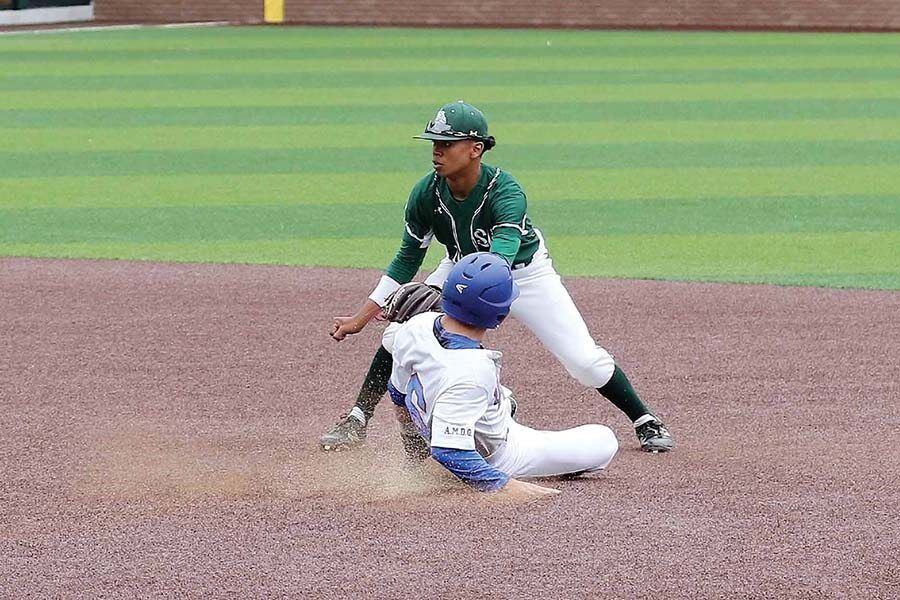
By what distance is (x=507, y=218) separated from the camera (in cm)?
596

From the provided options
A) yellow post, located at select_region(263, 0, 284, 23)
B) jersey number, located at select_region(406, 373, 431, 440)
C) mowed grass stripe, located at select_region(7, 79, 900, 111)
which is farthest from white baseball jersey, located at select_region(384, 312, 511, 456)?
yellow post, located at select_region(263, 0, 284, 23)

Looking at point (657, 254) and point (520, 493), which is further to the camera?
point (657, 254)

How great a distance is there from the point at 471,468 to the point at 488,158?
9625mm

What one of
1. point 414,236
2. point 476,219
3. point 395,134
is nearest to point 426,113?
point 395,134

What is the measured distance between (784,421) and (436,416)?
2234 millimetres

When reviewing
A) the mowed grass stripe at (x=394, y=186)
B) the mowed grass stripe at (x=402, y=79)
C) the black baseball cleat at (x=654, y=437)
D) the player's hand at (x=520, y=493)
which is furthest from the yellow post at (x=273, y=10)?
the player's hand at (x=520, y=493)

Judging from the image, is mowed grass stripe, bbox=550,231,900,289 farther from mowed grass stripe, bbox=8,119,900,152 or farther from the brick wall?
the brick wall

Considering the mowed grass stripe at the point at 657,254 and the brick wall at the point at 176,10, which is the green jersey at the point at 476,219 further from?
the brick wall at the point at 176,10

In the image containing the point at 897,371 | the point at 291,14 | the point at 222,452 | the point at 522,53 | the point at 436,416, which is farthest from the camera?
the point at 291,14

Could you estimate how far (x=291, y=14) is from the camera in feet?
110

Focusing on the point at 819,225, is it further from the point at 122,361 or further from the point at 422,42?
the point at 422,42

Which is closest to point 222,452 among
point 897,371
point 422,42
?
point 897,371

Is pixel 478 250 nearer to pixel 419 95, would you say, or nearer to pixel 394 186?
pixel 394 186

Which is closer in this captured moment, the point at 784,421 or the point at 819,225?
the point at 784,421
